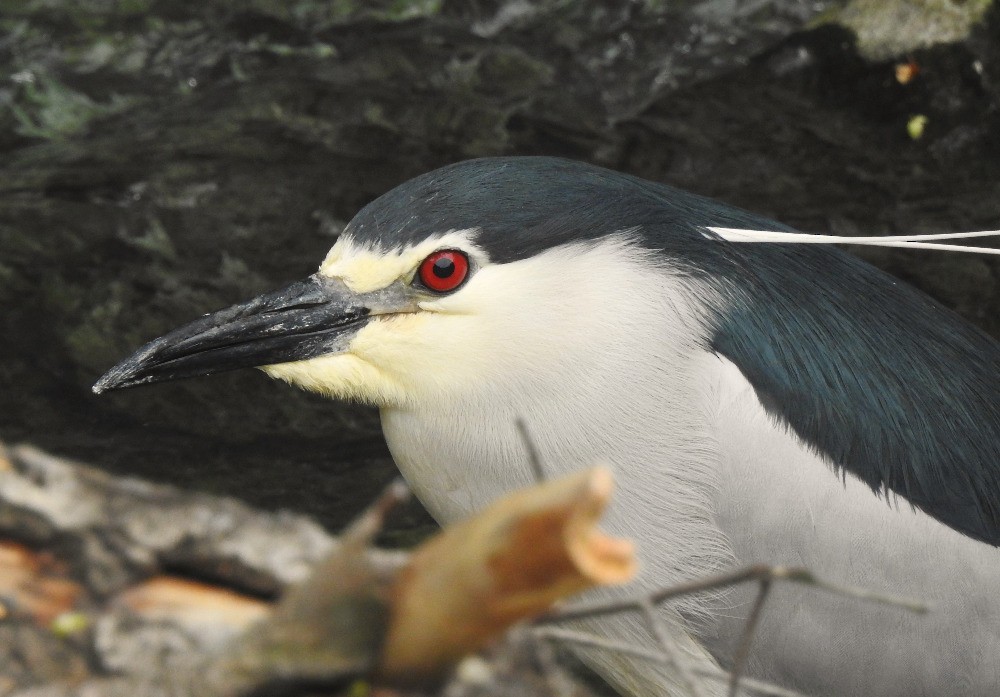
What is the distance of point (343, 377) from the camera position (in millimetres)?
2969

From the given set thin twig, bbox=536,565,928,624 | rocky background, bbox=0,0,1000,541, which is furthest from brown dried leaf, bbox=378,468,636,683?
rocky background, bbox=0,0,1000,541

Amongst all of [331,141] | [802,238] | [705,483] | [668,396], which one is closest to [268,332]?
[668,396]

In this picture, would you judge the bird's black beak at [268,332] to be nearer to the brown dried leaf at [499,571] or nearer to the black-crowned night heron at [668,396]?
the black-crowned night heron at [668,396]

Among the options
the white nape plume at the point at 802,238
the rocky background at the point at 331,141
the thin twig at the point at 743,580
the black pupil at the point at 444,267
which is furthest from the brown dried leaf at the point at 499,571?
the rocky background at the point at 331,141

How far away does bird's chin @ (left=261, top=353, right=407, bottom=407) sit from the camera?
2.95 metres

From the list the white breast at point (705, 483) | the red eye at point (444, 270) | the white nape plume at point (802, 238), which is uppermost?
the white nape plume at point (802, 238)

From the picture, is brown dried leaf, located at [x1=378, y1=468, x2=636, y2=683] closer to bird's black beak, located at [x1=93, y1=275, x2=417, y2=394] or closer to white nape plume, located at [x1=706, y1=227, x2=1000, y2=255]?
bird's black beak, located at [x1=93, y1=275, x2=417, y2=394]

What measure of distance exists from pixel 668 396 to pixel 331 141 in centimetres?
282

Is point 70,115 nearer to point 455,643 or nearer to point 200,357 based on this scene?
point 200,357

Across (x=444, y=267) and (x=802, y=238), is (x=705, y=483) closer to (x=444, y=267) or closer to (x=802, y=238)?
(x=802, y=238)

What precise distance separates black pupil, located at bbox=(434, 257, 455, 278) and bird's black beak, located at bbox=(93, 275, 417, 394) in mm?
100

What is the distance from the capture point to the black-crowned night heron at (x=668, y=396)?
2877mm

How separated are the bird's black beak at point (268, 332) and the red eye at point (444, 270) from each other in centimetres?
8

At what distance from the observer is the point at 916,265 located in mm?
4863
